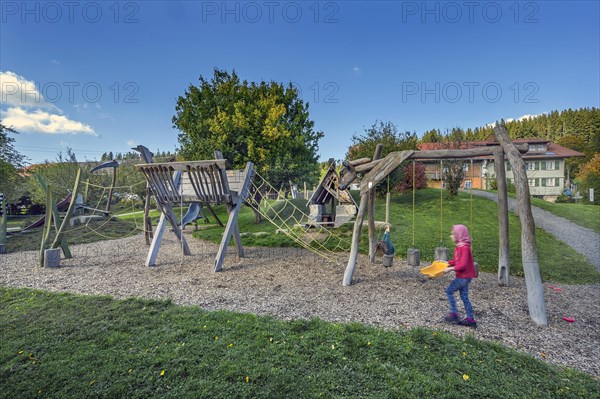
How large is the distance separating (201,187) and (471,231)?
1067 cm

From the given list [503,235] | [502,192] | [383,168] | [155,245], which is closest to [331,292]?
[383,168]

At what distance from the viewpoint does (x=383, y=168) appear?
6.96 meters

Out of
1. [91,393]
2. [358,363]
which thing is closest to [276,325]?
[358,363]

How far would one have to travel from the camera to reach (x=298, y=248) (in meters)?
11.8

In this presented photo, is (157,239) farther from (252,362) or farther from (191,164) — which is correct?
(252,362)

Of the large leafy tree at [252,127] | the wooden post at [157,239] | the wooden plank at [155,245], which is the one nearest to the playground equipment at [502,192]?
the wooden post at [157,239]

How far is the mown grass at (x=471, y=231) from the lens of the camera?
8492mm

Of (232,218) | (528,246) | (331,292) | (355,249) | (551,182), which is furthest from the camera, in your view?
(551,182)

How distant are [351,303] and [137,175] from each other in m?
33.5

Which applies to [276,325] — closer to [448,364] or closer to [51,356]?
[448,364]

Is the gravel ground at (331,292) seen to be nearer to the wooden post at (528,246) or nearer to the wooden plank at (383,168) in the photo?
the wooden post at (528,246)

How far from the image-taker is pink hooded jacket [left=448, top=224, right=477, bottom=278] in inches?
185

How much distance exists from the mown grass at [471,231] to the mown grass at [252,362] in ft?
18.4

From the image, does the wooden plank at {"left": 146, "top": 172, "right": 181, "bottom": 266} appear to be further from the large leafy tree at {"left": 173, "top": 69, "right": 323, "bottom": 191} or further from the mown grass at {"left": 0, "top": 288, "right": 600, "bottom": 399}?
the large leafy tree at {"left": 173, "top": 69, "right": 323, "bottom": 191}
